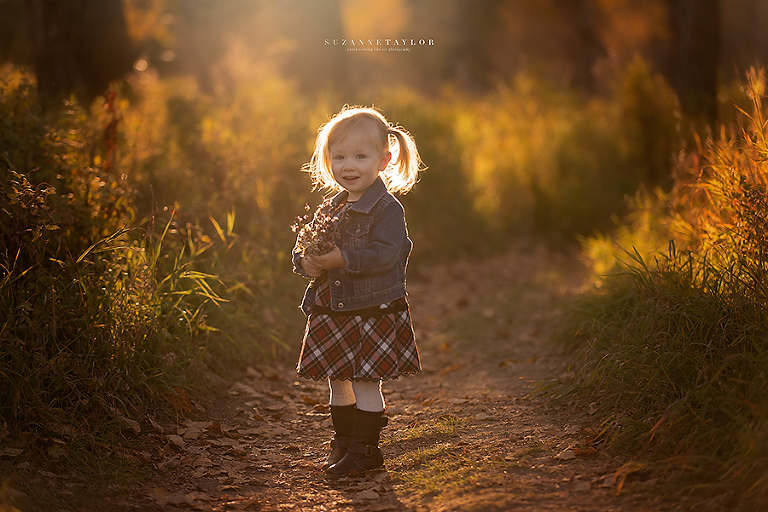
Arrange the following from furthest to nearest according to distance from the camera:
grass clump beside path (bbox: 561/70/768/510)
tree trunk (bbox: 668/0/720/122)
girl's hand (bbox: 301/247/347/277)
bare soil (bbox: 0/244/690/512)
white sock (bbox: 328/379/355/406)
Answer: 1. tree trunk (bbox: 668/0/720/122)
2. white sock (bbox: 328/379/355/406)
3. girl's hand (bbox: 301/247/347/277)
4. bare soil (bbox: 0/244/690/512)
5. grass clump beside path (bbox: 561/70/768/510)

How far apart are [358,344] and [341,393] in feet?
1.09

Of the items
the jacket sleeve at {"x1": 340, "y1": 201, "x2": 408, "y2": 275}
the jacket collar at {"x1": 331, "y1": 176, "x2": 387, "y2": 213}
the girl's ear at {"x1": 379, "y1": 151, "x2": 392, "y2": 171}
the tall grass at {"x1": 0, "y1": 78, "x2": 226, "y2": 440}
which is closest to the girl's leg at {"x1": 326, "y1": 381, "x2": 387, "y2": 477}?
the jacket sleeve at {"x1": 340, "y1": 201, "x2": 408, "y2": 275}

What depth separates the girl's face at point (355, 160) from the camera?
351 centimetres

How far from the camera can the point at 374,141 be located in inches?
139

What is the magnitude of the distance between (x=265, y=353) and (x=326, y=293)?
2.20m

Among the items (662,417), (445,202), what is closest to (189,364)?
(662,417)

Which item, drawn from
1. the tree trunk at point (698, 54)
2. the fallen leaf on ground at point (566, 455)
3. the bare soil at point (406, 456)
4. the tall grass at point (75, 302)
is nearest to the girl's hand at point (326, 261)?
the bare soil at point (406, 456)

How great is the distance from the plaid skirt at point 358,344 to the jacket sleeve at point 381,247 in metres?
0.24

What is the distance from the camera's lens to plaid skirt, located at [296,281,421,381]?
136 inches

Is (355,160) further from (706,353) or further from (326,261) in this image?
(706,353)

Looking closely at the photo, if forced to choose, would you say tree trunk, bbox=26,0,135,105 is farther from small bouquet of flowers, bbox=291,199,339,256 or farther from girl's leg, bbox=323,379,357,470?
girl's leg, bbox=323,379,357,470

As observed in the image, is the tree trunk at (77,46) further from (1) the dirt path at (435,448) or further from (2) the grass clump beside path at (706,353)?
(2) the grass clump beside path at (706,353)

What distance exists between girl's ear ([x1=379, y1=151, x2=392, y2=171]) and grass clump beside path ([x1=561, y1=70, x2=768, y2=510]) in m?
1.79

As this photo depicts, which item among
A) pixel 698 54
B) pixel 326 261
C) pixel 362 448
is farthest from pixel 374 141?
pixel 698 54
